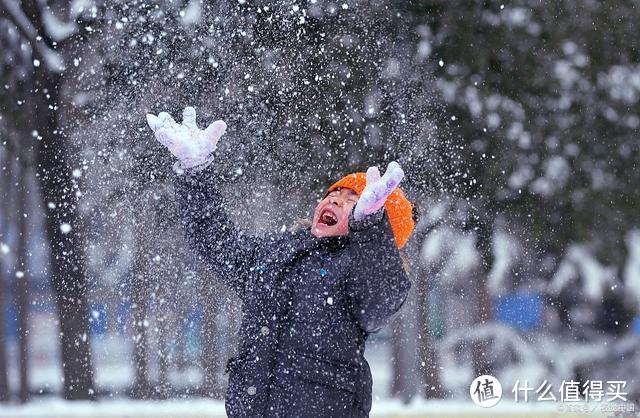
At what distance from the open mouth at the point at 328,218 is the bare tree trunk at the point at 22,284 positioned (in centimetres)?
180

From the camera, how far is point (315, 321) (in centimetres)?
134

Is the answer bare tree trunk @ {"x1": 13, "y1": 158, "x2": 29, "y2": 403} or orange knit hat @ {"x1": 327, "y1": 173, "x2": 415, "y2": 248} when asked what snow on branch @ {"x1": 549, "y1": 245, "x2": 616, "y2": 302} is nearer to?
orange knit hat @ {"x1": 327, "y1": 173, "x2": 415, "y2": 248}

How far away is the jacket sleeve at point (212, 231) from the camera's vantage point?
4.71 ft

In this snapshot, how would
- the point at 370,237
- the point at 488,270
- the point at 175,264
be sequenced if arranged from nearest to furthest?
the point at 370,237 < the point at 175,264 < the point at 488,270

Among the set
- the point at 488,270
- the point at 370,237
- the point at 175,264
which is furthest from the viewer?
the point at 488,270

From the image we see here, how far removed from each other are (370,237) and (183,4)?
1890 mm

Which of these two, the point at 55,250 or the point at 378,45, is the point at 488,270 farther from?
the point at 55,250

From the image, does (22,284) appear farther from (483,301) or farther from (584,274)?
(584,274)

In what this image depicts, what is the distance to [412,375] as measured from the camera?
2.88m

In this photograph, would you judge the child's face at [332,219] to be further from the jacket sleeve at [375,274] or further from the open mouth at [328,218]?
the jacket sleeve at [375,274]

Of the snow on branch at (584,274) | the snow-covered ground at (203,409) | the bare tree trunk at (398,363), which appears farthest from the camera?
the snow on branch at (584,274)

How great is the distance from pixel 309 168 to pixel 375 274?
5.16 ft

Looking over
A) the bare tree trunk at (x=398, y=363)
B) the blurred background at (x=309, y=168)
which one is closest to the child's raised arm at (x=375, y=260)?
the blurred background at (x=309, y=168)

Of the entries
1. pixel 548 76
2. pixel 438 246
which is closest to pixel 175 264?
pixel 438 246
